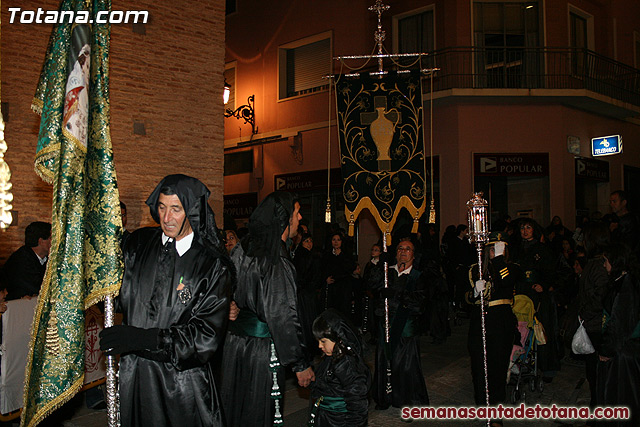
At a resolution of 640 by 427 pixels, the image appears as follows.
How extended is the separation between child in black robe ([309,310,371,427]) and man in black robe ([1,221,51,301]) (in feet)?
11.7

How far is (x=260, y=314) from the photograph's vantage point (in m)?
4.54

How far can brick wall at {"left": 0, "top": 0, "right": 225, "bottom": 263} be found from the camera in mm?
9516

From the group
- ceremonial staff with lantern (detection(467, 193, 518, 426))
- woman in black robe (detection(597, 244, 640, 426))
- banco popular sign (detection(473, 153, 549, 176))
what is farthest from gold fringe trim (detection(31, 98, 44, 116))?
banco popular sign (detection(473, 153, 549, 176))

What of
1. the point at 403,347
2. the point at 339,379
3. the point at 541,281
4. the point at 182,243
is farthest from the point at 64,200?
the point at 541,281

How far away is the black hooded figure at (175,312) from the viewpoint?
340 centimetres

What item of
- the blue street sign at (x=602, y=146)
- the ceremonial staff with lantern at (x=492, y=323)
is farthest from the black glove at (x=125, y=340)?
the blue street sign at (x=602, y=146)

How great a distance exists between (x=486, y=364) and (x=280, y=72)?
1636 cm

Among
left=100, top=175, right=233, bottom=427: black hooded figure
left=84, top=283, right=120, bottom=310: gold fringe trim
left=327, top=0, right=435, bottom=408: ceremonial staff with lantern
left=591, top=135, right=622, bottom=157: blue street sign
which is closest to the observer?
left=84, top=283, right=120, bottom=310: gold fringe trim

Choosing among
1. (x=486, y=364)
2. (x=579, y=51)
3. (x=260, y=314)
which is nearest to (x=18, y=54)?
(x=260, y=314)

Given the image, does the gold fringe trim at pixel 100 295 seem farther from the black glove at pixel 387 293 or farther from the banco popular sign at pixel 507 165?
the banco popular sign at pixel 507 165

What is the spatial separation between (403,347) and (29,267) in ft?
14.7

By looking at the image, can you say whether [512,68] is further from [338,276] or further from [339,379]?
[339,379]

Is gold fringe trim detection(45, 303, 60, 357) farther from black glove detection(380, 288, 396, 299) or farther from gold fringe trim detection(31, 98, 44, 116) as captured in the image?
black glove detection(380, 288, 396, 299)

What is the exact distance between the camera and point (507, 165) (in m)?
17.0
